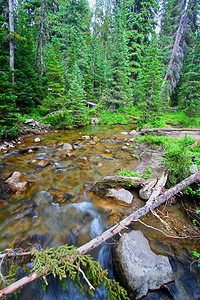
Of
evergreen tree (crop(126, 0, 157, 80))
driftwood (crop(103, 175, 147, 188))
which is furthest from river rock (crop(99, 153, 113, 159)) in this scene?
evergreen tree (crop(126, 0, 157, 80))

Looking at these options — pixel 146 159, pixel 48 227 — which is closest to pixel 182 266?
pixel 48 227

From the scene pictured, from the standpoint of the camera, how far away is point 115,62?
48.9ft

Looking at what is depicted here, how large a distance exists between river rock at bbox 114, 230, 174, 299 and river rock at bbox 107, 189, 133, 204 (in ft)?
4.17

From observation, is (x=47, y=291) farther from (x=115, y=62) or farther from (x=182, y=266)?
(x=115, y=62)

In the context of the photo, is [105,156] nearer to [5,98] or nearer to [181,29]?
[5,98]

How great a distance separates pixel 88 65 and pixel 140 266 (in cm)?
2108

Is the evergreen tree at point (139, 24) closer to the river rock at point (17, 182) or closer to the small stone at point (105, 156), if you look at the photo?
the small stone at point (105, 156)

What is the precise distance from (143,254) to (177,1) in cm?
3116

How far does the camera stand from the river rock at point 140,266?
6.76ft

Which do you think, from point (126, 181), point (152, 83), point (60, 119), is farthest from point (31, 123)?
point (152, 83)

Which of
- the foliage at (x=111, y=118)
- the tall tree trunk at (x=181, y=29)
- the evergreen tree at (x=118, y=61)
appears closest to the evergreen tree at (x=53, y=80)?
the foliage at (x=111, y=118)

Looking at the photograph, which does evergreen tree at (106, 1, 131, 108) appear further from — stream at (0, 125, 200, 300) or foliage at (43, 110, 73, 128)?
stream at (0, 125, 200, 300)

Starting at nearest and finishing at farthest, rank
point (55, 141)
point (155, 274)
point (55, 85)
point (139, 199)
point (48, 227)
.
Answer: point (155, 274)
point (48, 227)
point (139, 199)
point (55, 141)
point (55, 85)

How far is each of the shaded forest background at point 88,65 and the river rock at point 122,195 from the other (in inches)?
269
